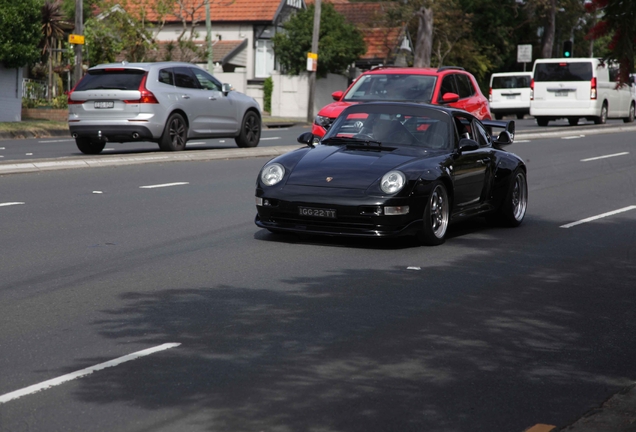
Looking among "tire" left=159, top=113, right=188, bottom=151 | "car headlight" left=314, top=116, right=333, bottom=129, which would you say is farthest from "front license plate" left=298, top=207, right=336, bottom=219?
"tire" left=159, top=113, right=188, bottom=151

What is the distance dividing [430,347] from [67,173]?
10.7 m

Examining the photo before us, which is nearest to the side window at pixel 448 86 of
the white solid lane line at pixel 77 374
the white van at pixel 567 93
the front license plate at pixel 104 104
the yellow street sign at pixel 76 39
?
the front license plate at pixel 104 104

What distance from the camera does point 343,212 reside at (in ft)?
30.8

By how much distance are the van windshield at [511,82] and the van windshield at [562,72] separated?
33.7 ft

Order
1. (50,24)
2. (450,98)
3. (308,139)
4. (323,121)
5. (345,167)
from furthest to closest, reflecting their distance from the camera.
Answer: (50,24), (450,98), (323,121), (308,139), (345,167)

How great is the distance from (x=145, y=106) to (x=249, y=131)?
11.4 feet

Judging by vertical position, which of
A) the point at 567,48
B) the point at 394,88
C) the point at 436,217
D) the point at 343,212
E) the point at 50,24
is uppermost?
the point at 50,24

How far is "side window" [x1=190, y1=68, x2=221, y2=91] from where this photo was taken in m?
20.8

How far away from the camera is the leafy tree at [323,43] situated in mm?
49812

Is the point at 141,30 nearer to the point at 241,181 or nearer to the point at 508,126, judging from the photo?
the point at 241,181

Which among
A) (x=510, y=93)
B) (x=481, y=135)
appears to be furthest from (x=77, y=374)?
(x=510, y=93)

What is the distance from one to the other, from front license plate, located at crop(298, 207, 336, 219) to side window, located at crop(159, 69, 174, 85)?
10906mm

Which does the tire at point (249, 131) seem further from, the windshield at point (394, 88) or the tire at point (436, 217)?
the tire at point (436, 217)

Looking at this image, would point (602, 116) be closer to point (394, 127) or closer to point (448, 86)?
point (448, 86)
